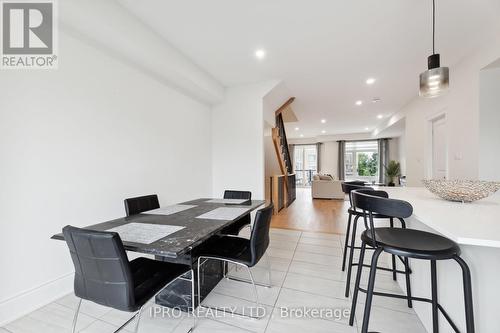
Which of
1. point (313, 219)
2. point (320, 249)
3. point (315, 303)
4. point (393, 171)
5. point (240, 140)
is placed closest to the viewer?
point (315, 303)

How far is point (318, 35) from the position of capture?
252 centimetres

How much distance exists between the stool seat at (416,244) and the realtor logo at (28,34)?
2.84 m

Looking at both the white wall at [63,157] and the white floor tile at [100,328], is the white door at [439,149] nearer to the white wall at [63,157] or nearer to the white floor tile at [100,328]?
the white wall at [63,157]

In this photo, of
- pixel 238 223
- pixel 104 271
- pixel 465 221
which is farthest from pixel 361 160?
pixel 104 271

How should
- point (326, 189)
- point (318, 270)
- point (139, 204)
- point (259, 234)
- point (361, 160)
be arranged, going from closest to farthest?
point (259, 234)
point (139, 204)
point (318, 270)
point (326, 189)
point (361, 160)

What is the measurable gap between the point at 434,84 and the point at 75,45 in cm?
325

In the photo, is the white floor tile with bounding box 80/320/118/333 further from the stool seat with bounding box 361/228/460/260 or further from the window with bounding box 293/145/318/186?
the window with bounding box 293/145/318/186

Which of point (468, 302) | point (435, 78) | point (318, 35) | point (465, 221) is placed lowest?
point (468, 302)

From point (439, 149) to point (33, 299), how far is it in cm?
611

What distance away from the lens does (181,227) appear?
148cm

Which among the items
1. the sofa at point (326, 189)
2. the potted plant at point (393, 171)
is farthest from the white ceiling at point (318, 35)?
the potted plant at point (393, 171)

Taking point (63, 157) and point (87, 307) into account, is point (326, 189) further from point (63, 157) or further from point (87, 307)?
point (63, 157)

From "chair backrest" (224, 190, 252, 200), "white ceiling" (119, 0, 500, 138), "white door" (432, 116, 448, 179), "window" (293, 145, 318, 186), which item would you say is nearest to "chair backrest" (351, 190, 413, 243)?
"chair backrest" (224, 190, 252, 200)

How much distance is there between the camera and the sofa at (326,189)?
7.17 meters
